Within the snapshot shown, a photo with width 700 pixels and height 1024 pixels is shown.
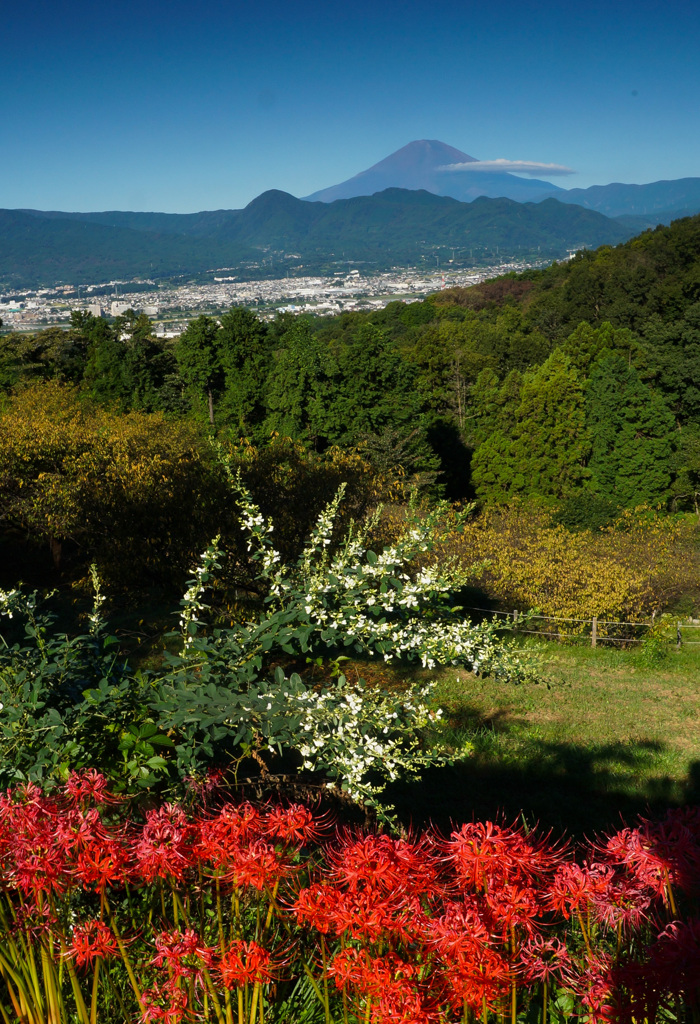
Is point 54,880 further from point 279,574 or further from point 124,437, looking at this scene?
point 124,437

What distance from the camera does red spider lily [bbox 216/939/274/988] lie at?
1.41 meters

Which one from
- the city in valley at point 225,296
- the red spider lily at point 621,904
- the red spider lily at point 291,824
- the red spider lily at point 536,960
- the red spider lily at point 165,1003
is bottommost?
the red spider lily at point 165,1003

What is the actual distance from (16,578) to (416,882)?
14.3 metres

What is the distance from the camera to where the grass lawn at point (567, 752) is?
4836 millimetres

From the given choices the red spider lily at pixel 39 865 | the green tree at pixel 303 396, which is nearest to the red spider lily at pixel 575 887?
the red spider lily at pixel 39 865

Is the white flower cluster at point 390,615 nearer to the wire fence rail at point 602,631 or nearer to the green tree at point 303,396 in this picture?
the wire fence rail at point 602,631

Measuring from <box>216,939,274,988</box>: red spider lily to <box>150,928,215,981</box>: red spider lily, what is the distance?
0.04 meters

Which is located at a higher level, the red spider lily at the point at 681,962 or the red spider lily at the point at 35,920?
the red spider lily at the point at 681,962

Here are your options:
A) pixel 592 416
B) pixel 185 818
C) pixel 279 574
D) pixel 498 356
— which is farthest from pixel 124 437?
pixel 498 356

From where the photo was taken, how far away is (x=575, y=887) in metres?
1.43

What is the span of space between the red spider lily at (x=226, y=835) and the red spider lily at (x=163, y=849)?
0.11ft

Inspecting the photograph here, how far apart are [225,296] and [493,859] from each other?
382 feet

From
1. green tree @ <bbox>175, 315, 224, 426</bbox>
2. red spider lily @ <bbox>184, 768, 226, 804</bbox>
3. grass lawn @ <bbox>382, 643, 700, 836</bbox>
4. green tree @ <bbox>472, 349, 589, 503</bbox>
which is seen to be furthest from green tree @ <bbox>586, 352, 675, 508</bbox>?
red spider lily @ <bbox>184, 768, 226, 804</bbox>

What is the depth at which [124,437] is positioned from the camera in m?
14.4
